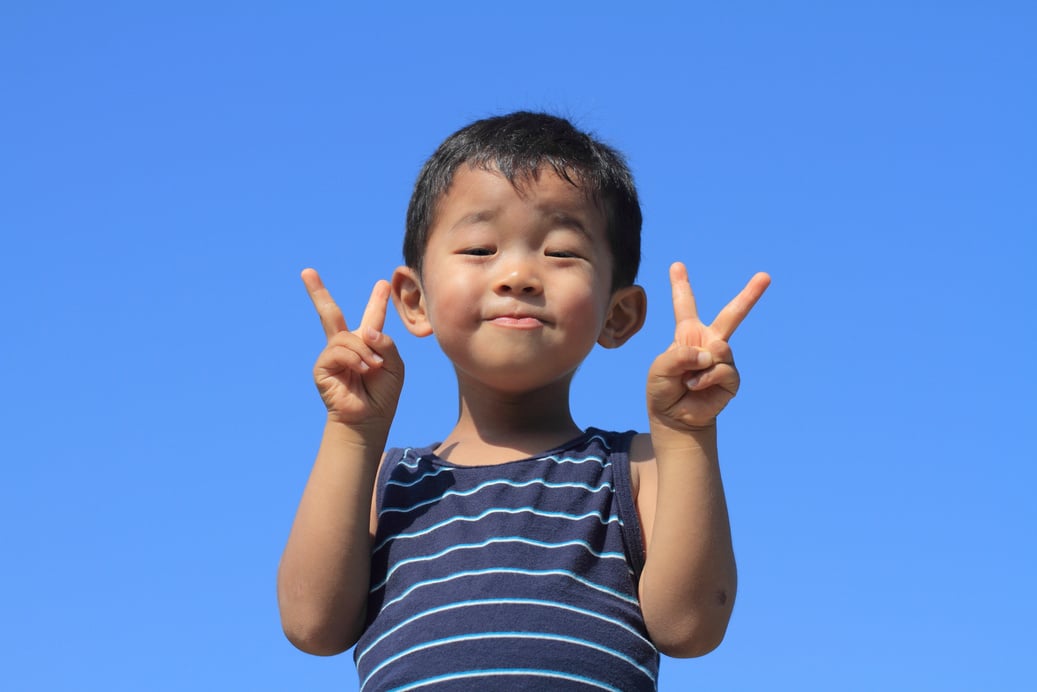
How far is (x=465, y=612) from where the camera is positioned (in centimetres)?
396

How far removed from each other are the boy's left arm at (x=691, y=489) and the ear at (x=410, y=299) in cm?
122

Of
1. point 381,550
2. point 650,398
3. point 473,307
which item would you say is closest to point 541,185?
point 473,307

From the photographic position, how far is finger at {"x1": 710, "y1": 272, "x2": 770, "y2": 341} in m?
3.93

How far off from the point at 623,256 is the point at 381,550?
1384 millimetres

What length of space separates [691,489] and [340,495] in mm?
1139

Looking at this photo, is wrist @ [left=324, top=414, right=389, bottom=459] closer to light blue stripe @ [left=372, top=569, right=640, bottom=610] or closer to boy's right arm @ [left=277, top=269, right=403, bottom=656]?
boy's right arm @ [left=277, top=269, right=403, bottom=656]

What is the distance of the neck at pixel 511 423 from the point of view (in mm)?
4609

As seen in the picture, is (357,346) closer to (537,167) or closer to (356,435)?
(356,435)

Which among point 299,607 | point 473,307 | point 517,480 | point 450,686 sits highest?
point 473,307

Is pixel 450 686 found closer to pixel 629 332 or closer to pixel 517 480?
pixel 517 480

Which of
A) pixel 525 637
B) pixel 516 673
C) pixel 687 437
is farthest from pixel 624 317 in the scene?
pixel 516 673

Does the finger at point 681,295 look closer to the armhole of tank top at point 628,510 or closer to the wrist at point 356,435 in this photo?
the armhole of tank top at point 628,510

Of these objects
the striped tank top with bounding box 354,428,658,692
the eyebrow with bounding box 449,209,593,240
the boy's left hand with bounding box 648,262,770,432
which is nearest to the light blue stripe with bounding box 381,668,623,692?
the striped tank top with bounding box 354,428,658,692

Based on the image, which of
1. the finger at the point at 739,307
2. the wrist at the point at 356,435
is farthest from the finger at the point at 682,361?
the wrist at the point at 356,435
